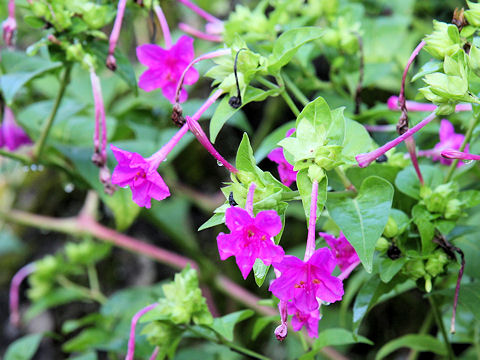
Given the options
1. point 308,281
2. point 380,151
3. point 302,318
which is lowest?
point 302,318

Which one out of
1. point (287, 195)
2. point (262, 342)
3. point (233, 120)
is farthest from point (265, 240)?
point (262, 342)

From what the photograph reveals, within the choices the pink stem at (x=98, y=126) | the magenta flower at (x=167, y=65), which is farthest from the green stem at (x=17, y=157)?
the magenta flower at (x=167, y=65)

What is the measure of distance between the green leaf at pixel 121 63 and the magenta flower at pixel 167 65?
81mm

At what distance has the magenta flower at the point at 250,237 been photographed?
61 cm

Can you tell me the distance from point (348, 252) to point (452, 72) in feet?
1.00

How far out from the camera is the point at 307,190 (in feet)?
2.23

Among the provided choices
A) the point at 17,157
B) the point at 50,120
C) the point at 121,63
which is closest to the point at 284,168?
the point at 121,63

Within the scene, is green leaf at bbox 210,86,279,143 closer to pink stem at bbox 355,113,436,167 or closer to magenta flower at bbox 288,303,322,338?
pink stem at bbox 355,113,436,167

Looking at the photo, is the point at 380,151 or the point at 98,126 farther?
the point at 98,126

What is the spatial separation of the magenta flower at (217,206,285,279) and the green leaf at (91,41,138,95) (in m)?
0.48

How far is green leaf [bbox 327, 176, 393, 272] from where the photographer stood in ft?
2.19

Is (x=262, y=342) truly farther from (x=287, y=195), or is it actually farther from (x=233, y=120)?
(x=287, y=195)

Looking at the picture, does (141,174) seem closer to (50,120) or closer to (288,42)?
(288,42)

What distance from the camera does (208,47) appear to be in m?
1.87
